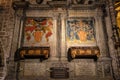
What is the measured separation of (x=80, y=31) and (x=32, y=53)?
110 inches

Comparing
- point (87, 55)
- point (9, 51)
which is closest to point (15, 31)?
point (9, 51)

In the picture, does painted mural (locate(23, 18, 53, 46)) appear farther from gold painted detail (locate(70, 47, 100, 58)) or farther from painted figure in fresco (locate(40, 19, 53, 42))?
gold painted detail (locate(70, 47, 100, 58))

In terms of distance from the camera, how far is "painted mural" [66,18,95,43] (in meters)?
9.41

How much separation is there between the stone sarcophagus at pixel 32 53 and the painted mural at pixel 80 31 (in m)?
1.48

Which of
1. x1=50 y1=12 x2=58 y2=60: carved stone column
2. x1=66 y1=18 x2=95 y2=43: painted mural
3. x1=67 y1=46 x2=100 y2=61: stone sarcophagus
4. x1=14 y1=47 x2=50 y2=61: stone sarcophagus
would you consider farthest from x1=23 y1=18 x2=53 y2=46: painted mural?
x1=67 y1=46 x2=100 y2=61: stone sarcophagus

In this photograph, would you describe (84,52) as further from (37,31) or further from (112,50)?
(37,31)

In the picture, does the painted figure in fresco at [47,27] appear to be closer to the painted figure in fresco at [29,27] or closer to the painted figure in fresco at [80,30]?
the painted figure in fresco at [29,27]

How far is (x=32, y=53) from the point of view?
8.63 metres

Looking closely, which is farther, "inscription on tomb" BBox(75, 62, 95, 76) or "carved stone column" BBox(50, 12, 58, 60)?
"carved stone column" BBox(50, 12, 58, 60)

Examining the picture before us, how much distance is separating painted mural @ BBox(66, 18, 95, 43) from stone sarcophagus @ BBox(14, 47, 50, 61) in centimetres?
148

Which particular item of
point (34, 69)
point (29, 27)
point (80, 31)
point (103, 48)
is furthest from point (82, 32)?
point (34, 69)

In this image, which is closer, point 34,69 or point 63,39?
point 34,69

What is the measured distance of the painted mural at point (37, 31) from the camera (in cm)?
934

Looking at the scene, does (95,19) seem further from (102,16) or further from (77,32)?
(77,32)
